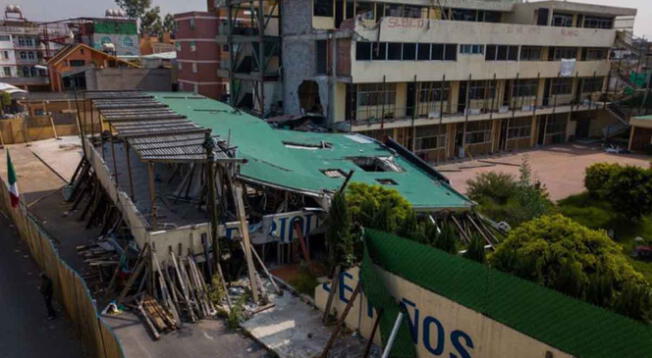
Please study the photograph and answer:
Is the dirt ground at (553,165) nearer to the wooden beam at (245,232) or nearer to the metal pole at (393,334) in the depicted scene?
the wooden beam at (245,232)

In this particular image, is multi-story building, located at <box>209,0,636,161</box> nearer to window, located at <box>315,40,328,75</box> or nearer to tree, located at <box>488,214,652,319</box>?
window, located at <box>315,40,328,75</box>

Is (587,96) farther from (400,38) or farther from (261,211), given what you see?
(261,211)

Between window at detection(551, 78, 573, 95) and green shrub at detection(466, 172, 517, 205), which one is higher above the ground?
A: window at detection(551, 78, 573, 95)

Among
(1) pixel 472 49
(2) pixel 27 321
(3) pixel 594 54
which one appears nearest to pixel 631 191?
(1) pixel 472 49

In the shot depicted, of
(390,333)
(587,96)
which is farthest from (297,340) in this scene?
(587,96)

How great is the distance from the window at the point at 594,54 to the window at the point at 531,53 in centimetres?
635

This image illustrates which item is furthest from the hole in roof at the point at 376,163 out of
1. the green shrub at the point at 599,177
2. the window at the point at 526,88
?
the window at the point at 526,88

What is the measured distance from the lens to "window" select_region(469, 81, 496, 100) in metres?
36.1

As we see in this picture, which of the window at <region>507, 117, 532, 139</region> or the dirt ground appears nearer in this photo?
the dirt ground

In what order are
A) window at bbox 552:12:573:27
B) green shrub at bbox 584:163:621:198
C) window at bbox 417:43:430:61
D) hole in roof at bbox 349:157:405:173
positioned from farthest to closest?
window at bbox 552:12:573:27, window at bbox 417:43:430:61, green shrub at bbox 584:163:621:198, hole in roof at bbox 349:157:405:173

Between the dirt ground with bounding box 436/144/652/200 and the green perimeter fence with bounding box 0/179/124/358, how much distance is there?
19.8m

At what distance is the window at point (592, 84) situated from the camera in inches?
1706

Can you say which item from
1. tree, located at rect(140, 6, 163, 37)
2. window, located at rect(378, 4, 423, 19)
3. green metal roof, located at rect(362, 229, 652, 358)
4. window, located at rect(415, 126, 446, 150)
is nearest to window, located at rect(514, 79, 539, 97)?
window, located at rect(415, 126, 446, 150)

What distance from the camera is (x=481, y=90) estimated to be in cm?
3666
